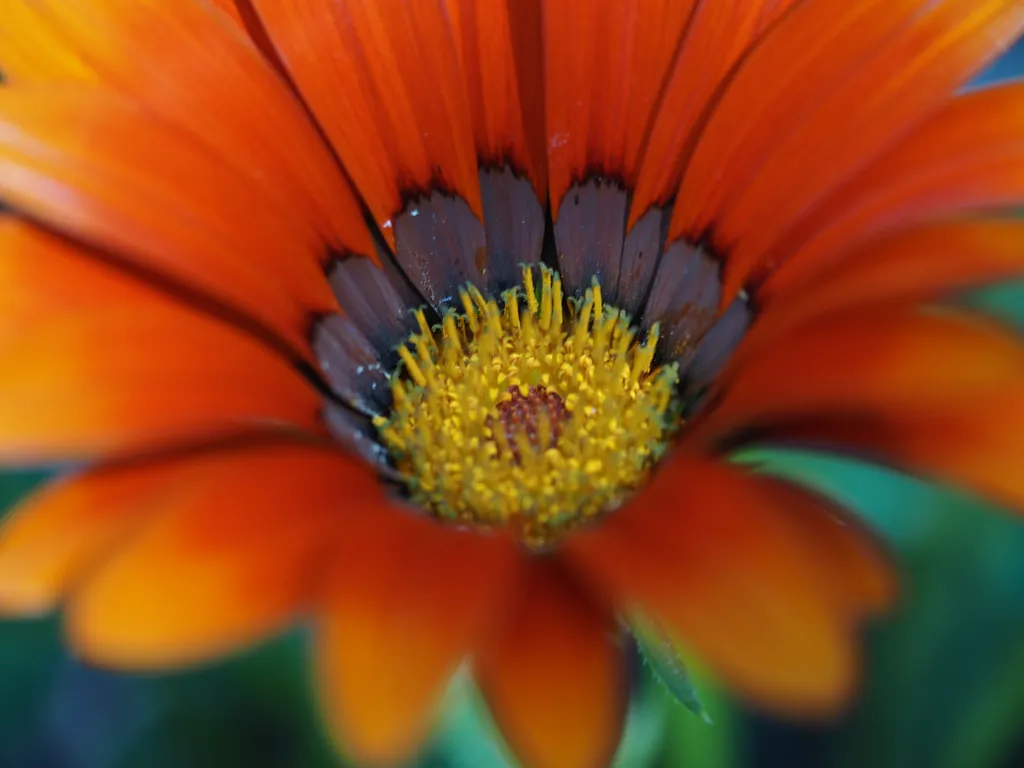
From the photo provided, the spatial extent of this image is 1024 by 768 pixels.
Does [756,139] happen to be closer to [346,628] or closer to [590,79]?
[590,79]

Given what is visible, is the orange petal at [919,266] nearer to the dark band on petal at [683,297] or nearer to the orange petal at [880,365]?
the orange petal at [880,365]

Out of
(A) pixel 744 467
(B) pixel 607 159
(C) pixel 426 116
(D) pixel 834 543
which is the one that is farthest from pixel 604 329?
(D) pixel 834 543

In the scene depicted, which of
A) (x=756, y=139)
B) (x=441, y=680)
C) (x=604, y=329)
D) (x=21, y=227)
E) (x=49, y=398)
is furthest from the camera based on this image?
(x=604, y=329)

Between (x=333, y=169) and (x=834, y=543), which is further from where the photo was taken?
(x=333, y=169)

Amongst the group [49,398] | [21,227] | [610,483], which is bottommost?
[610,483]

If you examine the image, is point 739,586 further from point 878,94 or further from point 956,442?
point 878,94

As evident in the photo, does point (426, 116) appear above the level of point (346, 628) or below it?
above

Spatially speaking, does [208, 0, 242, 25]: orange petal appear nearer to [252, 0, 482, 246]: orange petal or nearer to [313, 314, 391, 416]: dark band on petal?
[252, 0, 482, 246]: orange petal
